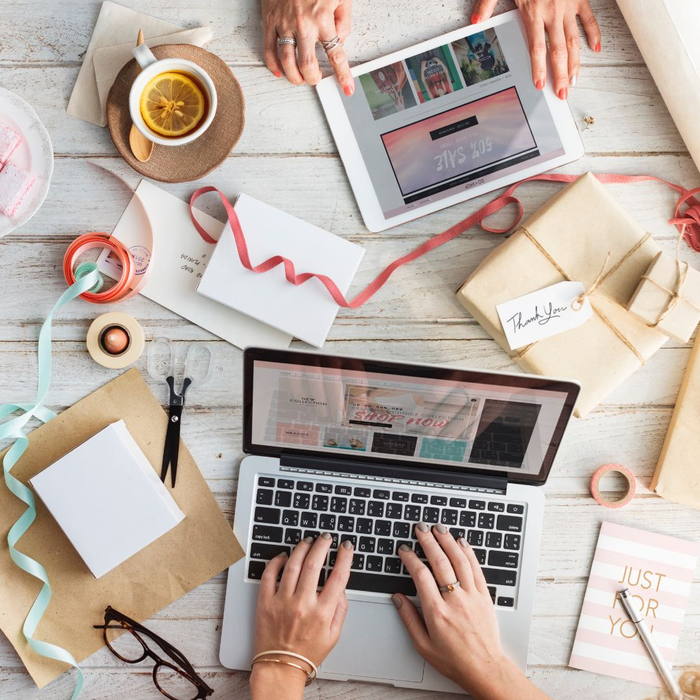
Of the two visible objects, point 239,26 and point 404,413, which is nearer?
point 404,413

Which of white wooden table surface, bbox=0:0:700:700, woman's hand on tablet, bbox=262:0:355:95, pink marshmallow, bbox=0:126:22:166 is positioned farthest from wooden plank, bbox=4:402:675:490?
woman's hand on tablet, bbox=262:0:355:95

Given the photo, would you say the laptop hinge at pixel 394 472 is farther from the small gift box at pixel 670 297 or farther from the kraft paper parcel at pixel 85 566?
the small gift box at pixel 670 297

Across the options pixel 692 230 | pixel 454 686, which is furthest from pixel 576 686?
pixel 692 230

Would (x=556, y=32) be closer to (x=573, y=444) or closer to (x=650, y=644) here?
(x=573, y=444)

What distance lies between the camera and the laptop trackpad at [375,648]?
2.91ft

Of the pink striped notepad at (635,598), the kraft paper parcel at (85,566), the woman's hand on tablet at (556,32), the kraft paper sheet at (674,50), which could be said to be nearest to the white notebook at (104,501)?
the kraft paper parcel at (85,566)

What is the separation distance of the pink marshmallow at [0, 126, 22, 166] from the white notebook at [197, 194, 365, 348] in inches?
11.9

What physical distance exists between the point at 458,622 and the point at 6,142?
0.88 m

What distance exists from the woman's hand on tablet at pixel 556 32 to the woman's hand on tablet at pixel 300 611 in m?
0.70

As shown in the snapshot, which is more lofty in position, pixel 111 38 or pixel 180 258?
pixel 111 38

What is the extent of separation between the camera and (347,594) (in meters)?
0.88

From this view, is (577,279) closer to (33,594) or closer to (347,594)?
(347,594)

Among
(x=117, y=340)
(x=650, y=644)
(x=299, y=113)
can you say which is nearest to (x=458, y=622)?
(x=650, y=644)

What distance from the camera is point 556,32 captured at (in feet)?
2.92
